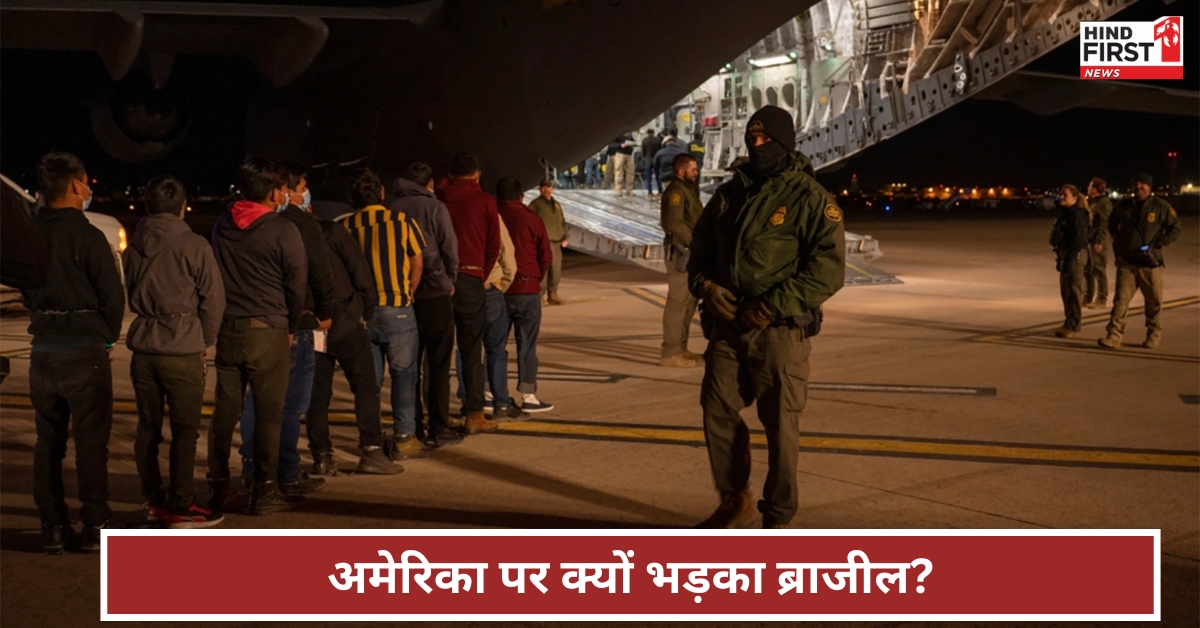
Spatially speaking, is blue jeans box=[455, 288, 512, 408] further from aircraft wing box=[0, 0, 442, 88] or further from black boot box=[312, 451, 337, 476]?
aircraft wing box=[0, 0, 442, 88]

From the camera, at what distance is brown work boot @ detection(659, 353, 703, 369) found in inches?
423

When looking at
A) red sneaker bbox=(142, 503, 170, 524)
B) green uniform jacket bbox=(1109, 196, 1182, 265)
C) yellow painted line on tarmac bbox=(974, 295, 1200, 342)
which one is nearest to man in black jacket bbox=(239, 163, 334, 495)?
red sneaker bbox=(142, 503, 170, 524)

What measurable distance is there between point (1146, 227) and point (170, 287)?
31.5 ft

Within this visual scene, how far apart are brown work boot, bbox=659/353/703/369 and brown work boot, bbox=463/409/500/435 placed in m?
2.96

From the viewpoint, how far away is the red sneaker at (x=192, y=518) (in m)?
5.75

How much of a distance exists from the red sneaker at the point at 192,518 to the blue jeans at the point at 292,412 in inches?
18.8

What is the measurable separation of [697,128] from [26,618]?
2415 cm

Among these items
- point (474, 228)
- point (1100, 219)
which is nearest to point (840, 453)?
point (474, 228)

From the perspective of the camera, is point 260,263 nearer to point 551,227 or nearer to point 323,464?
point 323,464

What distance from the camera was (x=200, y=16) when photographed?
14.5 meters

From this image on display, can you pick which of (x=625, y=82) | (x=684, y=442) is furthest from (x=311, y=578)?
(x=625, y=82)

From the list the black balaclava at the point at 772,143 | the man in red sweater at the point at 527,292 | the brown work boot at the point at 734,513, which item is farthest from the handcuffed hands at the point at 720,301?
the man in red sweater at the point at 527,292

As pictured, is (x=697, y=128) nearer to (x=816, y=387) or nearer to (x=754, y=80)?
(x=754, y=80)

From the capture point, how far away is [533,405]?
8836mm
